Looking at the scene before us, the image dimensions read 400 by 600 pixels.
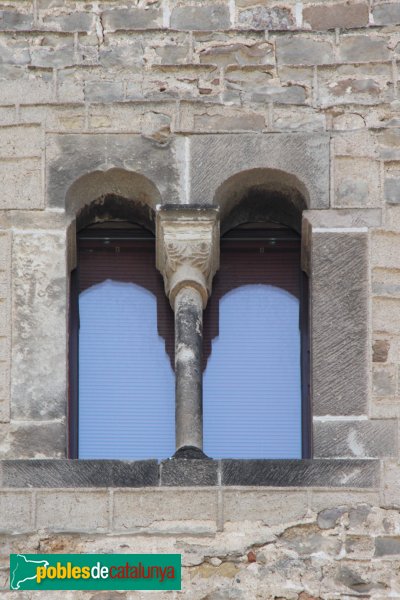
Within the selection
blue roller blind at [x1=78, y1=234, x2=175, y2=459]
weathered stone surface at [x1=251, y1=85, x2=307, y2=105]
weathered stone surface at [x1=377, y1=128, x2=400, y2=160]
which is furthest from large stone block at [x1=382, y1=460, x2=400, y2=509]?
weathered stone surface at [x1=251, y1=85, x2=307, y2=105]

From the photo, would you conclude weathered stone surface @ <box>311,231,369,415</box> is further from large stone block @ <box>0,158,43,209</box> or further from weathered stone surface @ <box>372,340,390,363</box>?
large stone block @ <box>0,158,43,209</box>

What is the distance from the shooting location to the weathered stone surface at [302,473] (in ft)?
37.8

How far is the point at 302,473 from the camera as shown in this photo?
11555 mm

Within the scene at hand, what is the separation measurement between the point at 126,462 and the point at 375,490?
109 centimetres

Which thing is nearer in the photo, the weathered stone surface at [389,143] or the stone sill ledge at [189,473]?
the stone sill ledge at [189,473]

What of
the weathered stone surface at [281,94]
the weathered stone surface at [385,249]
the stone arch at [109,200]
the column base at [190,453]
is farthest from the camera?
the weathered stone surface at [281,94]

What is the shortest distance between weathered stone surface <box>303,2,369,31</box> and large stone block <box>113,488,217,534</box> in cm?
247

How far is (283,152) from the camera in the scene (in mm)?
12320

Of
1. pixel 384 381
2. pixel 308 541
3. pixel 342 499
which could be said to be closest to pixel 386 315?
pixel 384 381

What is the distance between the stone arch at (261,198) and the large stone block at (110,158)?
0.87 feet

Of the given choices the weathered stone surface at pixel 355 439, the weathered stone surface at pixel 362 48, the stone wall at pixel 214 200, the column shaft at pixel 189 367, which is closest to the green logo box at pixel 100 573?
the stone wall at pixel 214 200

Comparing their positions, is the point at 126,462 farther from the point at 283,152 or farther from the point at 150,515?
the point at 283,152

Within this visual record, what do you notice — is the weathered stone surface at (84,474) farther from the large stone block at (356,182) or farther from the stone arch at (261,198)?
the large stone block at (356,182)

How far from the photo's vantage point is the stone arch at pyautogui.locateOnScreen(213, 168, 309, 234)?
1230 cm
